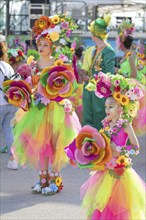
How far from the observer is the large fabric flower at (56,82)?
25.5 feet

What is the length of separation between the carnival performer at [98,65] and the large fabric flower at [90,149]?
3765 mm

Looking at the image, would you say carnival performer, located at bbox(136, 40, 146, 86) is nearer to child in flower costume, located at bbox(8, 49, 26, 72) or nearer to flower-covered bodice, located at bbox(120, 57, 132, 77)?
flower-covered bodice, located at bbox(120, 57, 132, 77)

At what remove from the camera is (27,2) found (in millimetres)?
24812

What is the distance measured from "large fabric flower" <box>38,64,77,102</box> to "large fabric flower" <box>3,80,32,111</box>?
0.15 meters

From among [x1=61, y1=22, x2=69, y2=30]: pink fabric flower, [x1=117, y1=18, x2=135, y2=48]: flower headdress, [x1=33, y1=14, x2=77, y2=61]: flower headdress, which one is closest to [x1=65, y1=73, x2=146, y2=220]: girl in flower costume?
[x1=33, y1=14, x2=77, y2=61]: flower headdress

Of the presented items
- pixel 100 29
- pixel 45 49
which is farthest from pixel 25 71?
pixel 100 29

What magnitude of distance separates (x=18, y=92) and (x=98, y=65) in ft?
6.91

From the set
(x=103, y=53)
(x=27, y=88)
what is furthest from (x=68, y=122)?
(x=103, y=53)

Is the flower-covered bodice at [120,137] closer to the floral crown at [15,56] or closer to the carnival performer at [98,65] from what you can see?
the carnival performer at [98,65]

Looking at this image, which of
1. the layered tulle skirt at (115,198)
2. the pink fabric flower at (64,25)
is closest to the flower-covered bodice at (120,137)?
the layered tulle skirt at (115,198)

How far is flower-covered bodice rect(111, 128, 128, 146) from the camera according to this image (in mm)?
6094

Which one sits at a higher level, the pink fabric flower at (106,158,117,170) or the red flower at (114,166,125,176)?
the pink fabric flower at (106,158,117,170)

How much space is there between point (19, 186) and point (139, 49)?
711 centimetres

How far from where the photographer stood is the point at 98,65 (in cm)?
972
